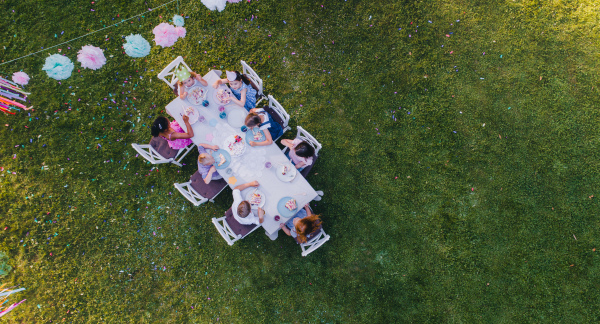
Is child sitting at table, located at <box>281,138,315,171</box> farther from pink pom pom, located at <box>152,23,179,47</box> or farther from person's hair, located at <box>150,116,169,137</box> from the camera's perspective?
pink pom pom, located at <box>152,23,179,47</box>

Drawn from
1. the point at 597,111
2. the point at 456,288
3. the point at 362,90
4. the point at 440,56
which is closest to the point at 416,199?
the point at 456,288

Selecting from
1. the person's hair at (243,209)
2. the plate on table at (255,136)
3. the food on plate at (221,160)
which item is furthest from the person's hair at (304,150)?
the food on plate at (221,160)

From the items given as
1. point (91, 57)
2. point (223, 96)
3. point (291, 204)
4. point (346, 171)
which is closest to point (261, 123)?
point (223, 96)

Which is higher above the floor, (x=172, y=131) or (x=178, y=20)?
(x=178, y=20)

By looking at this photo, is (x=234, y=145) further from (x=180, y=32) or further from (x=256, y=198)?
(x=180, y=32)

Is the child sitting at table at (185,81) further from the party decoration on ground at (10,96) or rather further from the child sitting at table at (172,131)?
the party decoration on ground at (10,96)

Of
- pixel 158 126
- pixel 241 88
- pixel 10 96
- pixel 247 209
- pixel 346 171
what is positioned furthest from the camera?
pixel 10 96

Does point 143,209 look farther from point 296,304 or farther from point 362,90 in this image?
point 362,90
